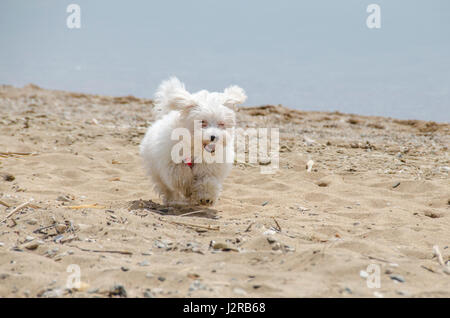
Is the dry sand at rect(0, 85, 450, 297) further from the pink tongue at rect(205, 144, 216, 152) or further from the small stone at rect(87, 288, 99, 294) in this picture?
the pink tongue at rect(205, 144, 216, 152)

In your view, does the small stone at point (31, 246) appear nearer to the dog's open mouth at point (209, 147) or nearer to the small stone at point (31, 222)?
the small stone at point (31, 222)

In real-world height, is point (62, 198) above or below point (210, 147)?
below

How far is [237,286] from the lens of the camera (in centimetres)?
283

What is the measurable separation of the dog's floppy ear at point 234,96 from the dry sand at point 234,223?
1.25 meters

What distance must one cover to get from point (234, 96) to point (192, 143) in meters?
0.75

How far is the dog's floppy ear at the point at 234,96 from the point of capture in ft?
17.3

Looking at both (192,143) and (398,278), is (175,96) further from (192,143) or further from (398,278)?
(398,278)

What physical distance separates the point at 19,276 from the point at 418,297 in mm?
2487

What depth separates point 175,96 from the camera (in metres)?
5.15

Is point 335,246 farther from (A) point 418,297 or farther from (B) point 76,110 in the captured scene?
(B) point 76,110

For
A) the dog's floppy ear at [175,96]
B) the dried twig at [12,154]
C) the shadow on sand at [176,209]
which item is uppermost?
the dog's floppy ear at [175,96]

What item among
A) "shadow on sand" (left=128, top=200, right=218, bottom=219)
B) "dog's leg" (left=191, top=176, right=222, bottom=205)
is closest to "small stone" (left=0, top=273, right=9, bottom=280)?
"shadow on sand" (left=128, top=200, right=218, bottom=219)

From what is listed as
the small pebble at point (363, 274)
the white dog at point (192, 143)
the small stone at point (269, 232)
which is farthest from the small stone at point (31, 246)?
the small pebble at point (363, 274)

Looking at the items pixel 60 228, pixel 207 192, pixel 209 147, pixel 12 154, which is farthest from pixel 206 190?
pixel 12 154
